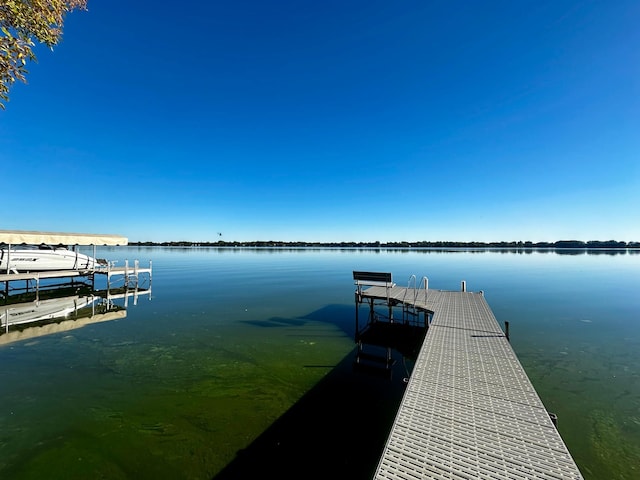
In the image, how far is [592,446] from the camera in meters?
6.62

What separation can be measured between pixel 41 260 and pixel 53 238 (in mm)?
2860

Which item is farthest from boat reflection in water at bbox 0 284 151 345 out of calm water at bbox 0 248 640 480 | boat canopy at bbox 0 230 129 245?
→ boat canopy at bbox 0 230 129 245

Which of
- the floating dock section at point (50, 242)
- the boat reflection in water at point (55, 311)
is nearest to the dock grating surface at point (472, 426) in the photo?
the boat reflection in water at point (55, 311)

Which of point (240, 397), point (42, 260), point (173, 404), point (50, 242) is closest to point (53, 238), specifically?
point (50, 242)

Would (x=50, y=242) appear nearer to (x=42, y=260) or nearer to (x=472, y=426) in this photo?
(x=42, y=260)

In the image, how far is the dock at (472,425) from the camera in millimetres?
3908

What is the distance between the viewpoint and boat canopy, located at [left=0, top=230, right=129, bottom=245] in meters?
19.1

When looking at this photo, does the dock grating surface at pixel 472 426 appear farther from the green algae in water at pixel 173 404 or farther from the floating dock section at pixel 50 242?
the floating dock section at pixel 50 242

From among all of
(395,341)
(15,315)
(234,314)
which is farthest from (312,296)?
(15,315)

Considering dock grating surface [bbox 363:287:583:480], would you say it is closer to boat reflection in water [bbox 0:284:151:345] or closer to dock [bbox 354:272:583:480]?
dock [bbox 354:272:583:480]

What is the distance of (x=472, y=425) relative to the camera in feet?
16.1

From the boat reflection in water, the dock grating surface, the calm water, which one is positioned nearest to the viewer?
the dock grating surface

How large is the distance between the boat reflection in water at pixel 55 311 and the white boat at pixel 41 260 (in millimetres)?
2361

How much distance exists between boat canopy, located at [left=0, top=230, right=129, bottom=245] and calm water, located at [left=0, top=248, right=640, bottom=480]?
385 inches
